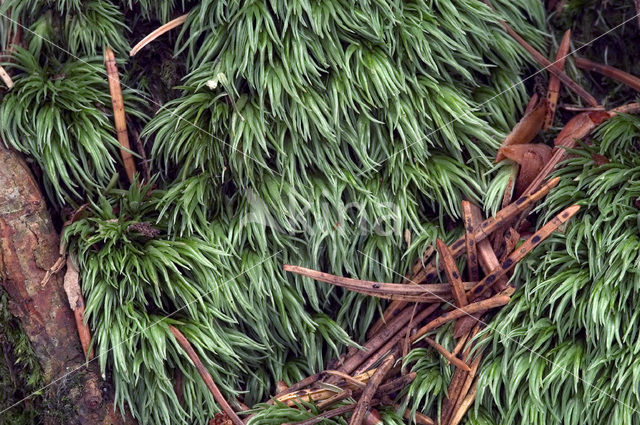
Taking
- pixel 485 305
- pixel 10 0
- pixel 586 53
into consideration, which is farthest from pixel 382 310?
pixel 10 0

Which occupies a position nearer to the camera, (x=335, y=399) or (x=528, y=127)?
(x=335, y=399)

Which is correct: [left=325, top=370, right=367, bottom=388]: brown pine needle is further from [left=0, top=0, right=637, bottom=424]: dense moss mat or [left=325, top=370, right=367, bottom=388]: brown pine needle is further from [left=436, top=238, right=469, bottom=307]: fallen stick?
[left=436, top=238, right=469, bottom=307]: fallen stick

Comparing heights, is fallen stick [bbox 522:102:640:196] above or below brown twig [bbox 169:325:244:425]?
above

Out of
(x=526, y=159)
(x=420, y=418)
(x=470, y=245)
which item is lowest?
(x=420, y=418)

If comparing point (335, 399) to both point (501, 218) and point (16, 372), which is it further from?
point (16, 372)

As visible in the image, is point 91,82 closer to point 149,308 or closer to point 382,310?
point 149,308

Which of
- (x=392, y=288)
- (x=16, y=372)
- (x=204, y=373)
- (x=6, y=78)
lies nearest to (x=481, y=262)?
(x=392, y=288)

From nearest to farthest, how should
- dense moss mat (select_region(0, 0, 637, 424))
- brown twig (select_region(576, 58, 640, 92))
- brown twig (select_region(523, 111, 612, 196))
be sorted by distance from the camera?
dense moss mat (select_region(0, 0, 637, 424)) < brown twig (select_region(523, 111, 612, 196)) < brown twig (select_region(576, 58, 640, 92))

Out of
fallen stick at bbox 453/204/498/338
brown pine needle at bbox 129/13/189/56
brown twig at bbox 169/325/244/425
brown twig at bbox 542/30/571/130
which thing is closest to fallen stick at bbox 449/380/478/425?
fallen stick at bbox 453/204/498/338
